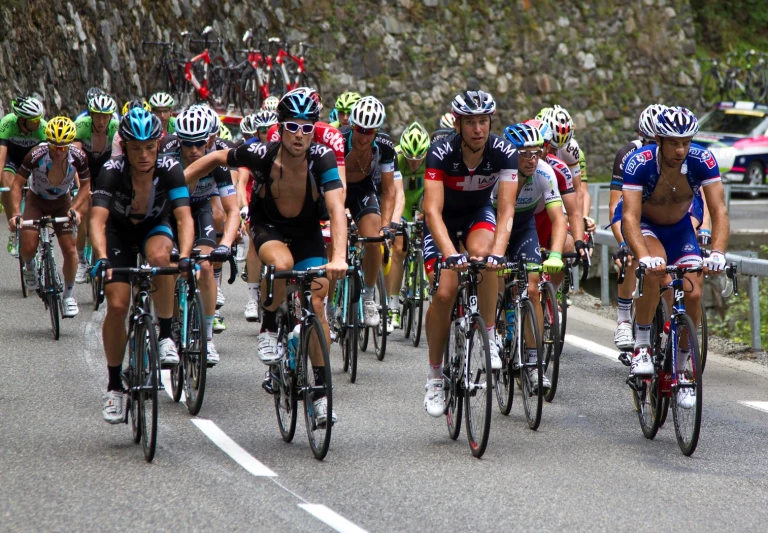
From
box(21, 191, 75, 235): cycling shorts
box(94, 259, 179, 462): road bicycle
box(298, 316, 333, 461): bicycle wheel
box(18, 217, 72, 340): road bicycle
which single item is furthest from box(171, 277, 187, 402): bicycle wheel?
box(21, 191, 75, 235): cycling shorts

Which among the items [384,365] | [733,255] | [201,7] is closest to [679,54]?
[201,7]

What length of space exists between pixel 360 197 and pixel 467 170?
9.69 ft

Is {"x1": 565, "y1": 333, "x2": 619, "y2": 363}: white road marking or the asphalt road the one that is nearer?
the asphalt road

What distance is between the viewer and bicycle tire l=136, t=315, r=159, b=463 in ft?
23.0

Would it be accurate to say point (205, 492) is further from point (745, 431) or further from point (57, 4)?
point (57, 4)

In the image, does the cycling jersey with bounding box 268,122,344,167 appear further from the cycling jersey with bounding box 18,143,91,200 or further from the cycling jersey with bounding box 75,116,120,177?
the cycling jersey with bounding box 75,116,120,177

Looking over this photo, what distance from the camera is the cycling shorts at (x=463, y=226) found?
8.19m

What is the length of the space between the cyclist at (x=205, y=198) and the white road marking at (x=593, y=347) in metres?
3.70

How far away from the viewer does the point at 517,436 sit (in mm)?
8023

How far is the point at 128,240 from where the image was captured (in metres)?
8.10

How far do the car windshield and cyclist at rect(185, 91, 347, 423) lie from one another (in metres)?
23.6

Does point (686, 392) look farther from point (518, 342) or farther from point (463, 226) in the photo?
point (463, 226)

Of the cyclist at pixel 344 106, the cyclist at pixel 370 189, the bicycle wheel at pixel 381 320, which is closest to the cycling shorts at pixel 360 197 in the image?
the cyclist at pixel 370 189

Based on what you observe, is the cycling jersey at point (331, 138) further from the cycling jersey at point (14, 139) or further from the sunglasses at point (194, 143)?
the cycling jersey at point (14, 139)
